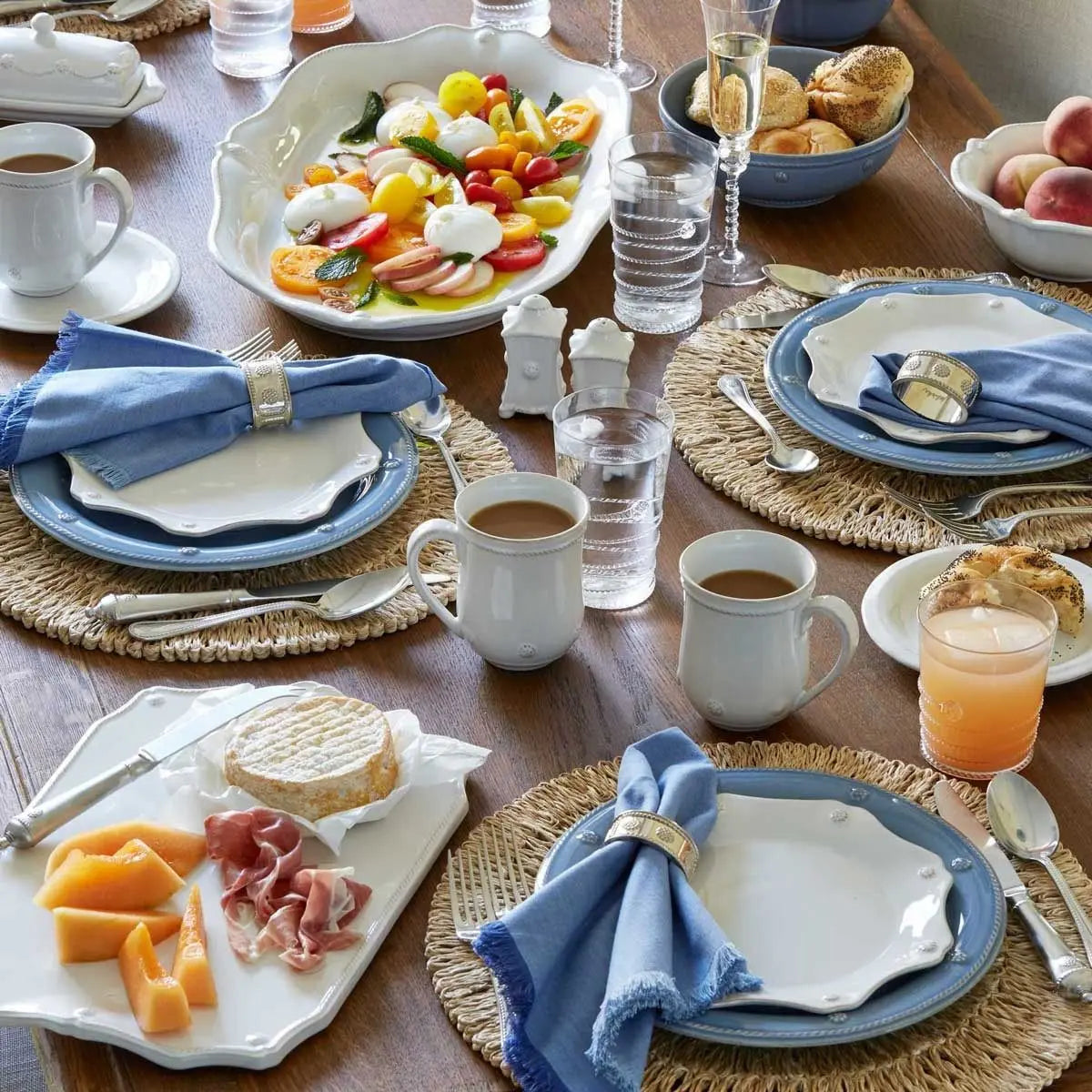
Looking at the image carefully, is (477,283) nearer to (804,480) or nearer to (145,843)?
(804,480)

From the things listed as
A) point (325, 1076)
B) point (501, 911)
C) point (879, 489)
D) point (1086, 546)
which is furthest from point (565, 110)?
point (325, 1076)

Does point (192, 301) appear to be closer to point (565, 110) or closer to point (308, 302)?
point (308, 302)

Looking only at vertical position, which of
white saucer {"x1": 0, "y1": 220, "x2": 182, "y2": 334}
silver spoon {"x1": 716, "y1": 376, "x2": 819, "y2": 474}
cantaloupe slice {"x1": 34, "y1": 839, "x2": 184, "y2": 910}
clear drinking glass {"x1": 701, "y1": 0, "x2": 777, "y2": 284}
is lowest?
white saucer {"x1": 0, "y1": 220, "x2": 182, "y2": 334}

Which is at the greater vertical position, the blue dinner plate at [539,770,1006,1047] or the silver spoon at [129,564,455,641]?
the blue dinner plate at [539,770,1006,1047]

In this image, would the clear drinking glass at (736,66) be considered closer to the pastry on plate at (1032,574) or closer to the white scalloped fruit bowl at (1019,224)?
the white scalloped fruit bowl at (1019,224)

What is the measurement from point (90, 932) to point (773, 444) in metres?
0.79

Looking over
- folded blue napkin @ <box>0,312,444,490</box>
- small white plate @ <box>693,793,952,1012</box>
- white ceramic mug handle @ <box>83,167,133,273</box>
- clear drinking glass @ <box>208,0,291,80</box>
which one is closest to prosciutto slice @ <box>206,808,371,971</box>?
small white plate @ <box>693,793,952,1012</box>

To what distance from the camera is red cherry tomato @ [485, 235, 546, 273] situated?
1.67m

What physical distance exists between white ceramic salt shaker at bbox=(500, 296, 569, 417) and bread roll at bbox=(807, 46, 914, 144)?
0.54 m

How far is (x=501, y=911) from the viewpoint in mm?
931

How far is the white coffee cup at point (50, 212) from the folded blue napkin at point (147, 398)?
23cm

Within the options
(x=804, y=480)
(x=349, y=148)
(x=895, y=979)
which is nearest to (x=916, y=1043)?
(x=895, y=979)

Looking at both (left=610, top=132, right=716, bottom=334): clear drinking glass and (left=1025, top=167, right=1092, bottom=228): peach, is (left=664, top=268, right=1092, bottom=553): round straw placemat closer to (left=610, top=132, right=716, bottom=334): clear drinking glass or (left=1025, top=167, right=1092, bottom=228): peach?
(left=610, top=132, right=716, bottom=334): clear drinking glass

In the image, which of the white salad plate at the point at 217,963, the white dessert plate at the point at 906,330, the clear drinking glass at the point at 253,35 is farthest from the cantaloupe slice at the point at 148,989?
the clear drinking glass at the point at 253,35
